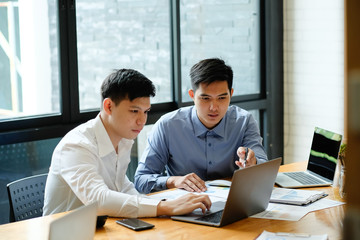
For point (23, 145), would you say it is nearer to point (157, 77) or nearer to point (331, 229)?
point (157, 77)

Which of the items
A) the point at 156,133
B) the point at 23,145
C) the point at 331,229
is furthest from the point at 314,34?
the point at 331,229

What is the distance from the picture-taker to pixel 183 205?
2.12m

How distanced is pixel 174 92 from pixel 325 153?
1718mm

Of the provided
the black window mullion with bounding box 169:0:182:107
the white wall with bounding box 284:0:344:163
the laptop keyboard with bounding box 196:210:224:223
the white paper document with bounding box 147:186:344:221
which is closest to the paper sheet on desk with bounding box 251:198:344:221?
the white paper document with bounding box 147:186:344:221

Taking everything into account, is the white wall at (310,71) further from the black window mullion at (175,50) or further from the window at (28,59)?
the window at (28,59)

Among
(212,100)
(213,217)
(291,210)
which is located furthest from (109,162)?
(291,210)

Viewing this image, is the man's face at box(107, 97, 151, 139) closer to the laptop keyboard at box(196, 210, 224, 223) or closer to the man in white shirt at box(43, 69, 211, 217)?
the man in white shirt at box(43, 69, 211, 217)

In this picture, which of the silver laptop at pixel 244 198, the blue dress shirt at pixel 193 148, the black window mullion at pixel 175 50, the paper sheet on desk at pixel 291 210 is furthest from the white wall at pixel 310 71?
the silver laptop at pixel 244 198

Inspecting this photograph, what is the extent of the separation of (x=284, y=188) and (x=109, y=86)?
96cm

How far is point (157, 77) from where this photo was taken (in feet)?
13.7

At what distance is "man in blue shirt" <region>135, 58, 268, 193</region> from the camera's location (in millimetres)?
2877

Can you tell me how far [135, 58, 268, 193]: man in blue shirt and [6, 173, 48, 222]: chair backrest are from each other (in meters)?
0.52

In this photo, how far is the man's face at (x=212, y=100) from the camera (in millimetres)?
2857

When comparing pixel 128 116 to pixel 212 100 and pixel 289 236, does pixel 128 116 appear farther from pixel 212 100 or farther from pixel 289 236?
pixel 289 236
